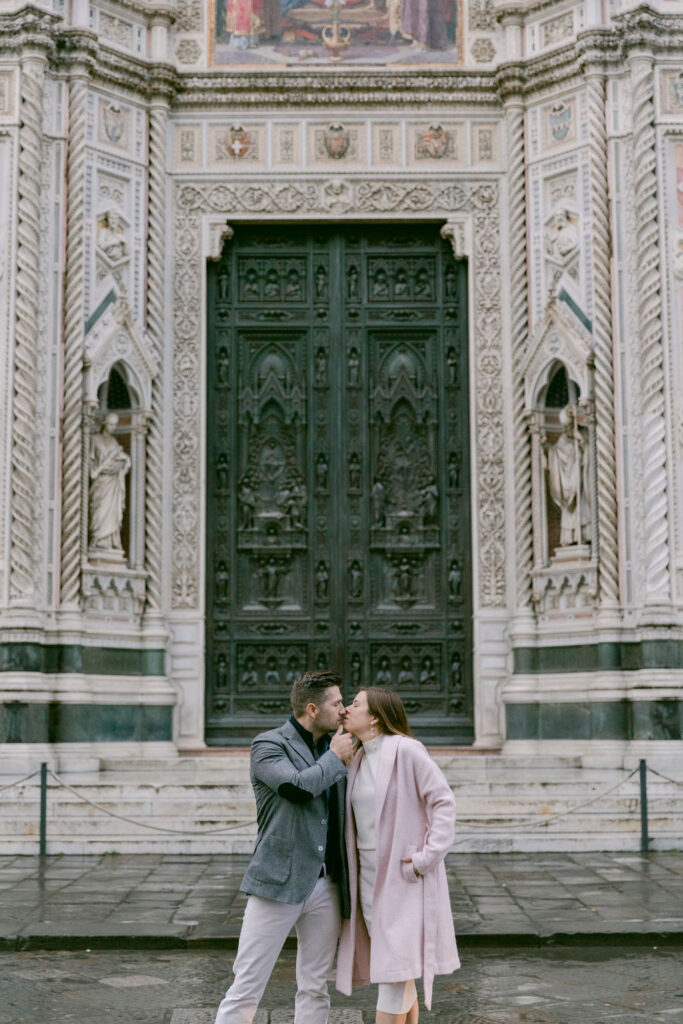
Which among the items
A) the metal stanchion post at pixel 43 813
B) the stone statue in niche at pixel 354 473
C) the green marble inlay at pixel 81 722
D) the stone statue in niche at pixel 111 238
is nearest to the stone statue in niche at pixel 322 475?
the stone statue in niche at pixel 354 473

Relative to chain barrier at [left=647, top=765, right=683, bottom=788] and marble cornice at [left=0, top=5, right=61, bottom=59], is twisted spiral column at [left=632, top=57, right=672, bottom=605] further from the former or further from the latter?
marble cornice at [left=0, top=5, right=61, bottom=59]

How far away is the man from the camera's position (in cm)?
547

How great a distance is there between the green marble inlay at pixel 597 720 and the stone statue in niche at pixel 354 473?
310 centimetres

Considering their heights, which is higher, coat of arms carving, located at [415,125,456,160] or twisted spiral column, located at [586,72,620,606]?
coat of arms carving, located at [415,125,456,160]

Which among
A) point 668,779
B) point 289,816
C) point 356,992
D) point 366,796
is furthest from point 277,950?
point 668,779

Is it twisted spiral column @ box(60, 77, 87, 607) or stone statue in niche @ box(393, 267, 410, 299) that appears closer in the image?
twisted spiral column @ box(60, 77, 87, 607)

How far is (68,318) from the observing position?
16.0 meters

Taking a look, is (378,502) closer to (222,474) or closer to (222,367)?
(222,474)

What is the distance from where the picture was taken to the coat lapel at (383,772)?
5.48m

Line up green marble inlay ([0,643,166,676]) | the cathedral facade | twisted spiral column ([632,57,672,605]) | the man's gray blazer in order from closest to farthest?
1. the man's gray blazer
2. green marble inlay ([0,643,166,676])
3. twisted spiral column ([632,57,672,605])
4. the cathedral facade

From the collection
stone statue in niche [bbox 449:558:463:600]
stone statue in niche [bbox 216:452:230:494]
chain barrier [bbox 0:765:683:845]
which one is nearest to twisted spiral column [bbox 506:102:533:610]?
stone statue in niche [bbox 449:558:463:600]

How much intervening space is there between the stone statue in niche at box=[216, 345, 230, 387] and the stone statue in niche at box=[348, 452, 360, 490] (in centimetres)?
174

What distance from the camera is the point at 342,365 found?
56.6 feet

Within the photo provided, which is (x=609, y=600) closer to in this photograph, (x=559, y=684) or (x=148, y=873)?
(x=559, y=684)
